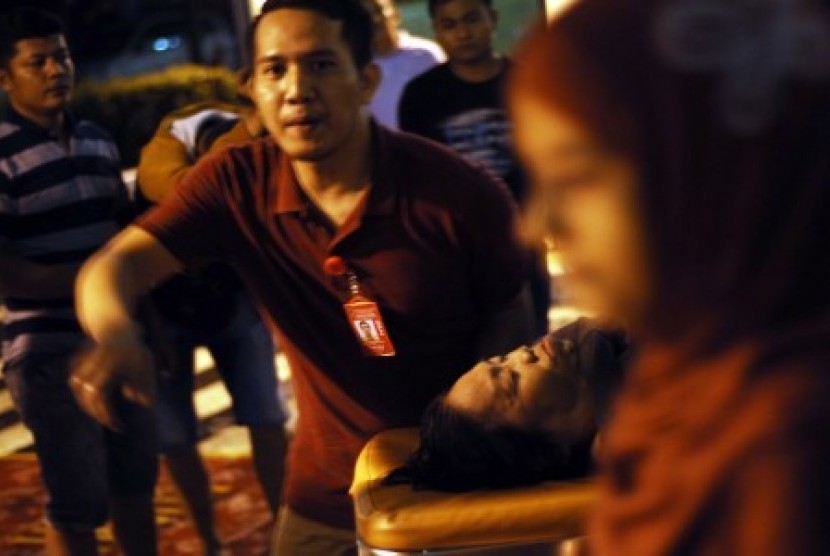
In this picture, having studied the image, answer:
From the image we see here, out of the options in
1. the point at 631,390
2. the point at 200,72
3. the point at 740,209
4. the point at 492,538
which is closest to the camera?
the point at 740,209

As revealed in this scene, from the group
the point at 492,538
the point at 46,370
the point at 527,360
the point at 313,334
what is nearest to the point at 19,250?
the point at 46,370

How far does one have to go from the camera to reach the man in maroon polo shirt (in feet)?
9.43

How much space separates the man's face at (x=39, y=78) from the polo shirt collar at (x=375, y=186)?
57.0 inches

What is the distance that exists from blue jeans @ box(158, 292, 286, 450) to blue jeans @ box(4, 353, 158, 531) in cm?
21

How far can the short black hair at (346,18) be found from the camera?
2979mm

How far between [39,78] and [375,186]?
1676 millimetres

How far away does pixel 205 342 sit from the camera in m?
4.57

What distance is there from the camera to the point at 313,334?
2957 mm

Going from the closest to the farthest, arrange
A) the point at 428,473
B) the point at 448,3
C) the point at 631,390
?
1. the point at 631,390
2. the point at 428,473
3. the point at 448,3

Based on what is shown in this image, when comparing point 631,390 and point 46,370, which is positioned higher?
point 631,390

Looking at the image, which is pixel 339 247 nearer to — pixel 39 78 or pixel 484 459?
pixel 484 459

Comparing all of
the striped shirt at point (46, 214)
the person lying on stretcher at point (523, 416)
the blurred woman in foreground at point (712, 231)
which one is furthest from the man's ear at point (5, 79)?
the blurred woman in foreground at point (712, 231)

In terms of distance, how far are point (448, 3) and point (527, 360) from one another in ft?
8.86

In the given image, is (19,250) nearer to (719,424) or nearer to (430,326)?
(430,326)
